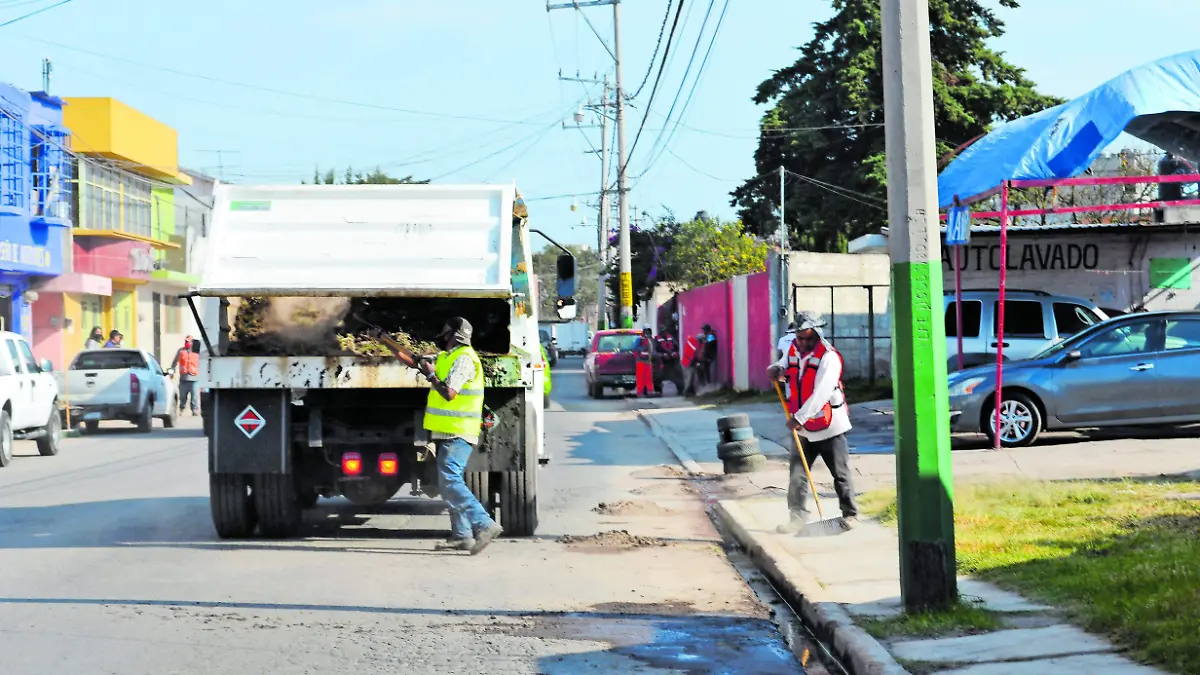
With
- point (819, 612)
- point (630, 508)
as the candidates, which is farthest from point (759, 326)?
point (819, 612)

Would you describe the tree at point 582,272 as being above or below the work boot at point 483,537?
above

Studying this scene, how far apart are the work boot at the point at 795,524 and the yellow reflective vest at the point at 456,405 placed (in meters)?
2.75

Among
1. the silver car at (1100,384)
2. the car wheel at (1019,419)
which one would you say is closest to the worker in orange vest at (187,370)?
the silver car at (1100,384)

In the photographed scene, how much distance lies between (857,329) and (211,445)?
66.5ft

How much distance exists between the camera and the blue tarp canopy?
46.2 ft

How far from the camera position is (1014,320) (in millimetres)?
21328

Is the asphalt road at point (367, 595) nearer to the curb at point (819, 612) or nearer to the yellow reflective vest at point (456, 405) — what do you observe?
the curb at point (819, 612)

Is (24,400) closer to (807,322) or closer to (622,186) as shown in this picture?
(807,322)

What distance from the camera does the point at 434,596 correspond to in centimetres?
908

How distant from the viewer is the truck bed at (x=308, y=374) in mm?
10805

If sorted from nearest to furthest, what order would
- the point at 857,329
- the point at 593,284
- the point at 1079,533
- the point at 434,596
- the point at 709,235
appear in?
1. the point at 434,596
2. the point at 1079,533
3. the point at 857,329
4. the point at 709,235
5. the point at 593,284

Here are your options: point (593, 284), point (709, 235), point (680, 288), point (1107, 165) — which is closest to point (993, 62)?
point (1107, 165)

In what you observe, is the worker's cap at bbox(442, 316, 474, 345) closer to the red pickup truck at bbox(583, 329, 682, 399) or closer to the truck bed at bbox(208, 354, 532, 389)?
the truck bed at bbox(208, 354, 532, 389)

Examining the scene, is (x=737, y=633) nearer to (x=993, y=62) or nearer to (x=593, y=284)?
(x=993, y=62)
